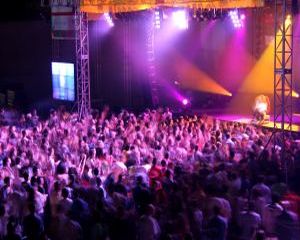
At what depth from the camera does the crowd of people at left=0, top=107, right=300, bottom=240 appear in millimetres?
7691

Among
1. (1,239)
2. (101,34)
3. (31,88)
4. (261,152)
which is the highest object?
(101,34)

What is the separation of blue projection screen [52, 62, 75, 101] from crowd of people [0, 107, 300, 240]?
368 inches

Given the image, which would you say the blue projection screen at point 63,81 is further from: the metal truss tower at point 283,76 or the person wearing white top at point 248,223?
the person wearing white top at point 248,223

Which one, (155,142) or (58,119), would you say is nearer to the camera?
(155,142)

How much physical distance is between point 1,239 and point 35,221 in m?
0.50

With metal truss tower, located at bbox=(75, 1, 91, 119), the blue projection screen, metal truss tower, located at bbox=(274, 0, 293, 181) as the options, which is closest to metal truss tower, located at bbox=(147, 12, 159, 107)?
metal truss tower, located at bbox=(75, 1, 91, 119)

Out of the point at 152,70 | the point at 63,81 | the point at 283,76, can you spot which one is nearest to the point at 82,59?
the point at 152,70

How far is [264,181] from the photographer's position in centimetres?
955

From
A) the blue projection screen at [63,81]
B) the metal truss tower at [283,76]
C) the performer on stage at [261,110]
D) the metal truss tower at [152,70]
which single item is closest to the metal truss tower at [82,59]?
the metal truss tower at [152,70]

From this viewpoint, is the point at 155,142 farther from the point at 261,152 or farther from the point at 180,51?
the point at 180,51

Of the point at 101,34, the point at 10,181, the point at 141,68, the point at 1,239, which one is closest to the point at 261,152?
the point at 10,181

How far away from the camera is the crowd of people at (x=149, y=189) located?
7.69m

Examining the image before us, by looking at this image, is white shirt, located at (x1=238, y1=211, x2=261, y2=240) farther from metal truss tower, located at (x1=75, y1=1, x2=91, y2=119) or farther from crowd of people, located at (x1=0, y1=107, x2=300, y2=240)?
metal truss tower, located at (x1=75, y1=1, x2=91, y2=119)

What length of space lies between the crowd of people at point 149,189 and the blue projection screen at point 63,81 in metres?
9.36
